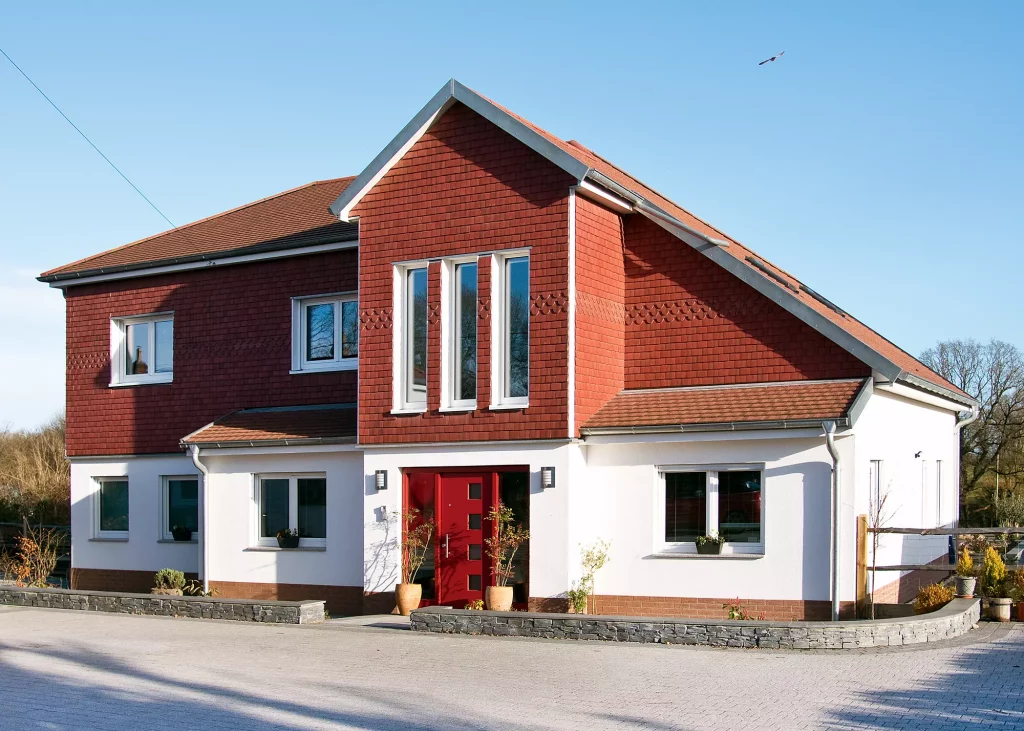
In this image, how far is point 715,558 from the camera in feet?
50.7

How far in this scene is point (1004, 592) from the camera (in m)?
15.1

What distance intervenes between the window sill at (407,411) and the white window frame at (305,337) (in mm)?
2671

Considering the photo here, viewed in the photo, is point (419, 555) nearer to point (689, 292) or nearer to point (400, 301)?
point (400, 301)

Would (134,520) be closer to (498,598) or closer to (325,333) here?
(325,333)

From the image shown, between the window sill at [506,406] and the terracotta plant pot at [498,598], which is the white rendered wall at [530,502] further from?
the window sill at [506,406]

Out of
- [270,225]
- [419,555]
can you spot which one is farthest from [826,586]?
[270,225]

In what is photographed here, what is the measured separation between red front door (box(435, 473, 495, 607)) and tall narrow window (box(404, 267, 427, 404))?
1.38m

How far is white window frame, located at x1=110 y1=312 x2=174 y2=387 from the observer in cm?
2178

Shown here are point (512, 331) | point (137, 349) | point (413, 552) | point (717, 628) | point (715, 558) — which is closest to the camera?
point (717, 628)

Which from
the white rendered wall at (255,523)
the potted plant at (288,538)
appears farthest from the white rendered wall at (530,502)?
the potted plant at (288,538)

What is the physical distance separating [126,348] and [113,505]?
3106 millimetres

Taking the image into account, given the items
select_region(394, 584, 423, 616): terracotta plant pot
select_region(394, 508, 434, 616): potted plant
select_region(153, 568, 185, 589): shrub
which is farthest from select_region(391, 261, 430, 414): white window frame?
select_region(153, 568, 185, 589): shrub

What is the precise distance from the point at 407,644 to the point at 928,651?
6139 millimetres

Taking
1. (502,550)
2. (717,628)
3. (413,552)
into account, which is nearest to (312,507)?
(413,552)
